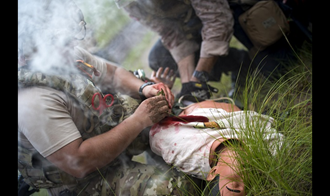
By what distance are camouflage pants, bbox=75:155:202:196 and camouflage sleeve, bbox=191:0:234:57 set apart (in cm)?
55

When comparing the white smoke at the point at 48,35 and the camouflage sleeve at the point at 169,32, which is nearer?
the white smoke at the point at 48,35

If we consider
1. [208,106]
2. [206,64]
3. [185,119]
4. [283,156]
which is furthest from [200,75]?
[283,156]

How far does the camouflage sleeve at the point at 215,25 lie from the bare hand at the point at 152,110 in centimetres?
37

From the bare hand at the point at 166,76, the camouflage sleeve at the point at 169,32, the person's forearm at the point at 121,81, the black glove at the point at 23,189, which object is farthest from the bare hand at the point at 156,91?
the black glove at the point at 23,189

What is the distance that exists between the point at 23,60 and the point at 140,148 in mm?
440

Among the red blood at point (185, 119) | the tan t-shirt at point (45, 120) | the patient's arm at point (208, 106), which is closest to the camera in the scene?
the tan t-shirt at point (45, 120)

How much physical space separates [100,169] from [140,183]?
0.13 m

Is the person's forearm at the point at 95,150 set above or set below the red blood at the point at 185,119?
above

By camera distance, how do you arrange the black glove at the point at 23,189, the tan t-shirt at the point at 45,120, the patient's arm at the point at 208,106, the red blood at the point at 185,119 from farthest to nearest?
the patient's arm at the point at 208,106 → the red blood at the point at 185,119 → the black glove at the point at 23,189 → the tan t-shirt at the point at 45,120

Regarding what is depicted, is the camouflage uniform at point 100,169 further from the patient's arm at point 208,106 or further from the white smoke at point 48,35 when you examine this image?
the patient's arm at point 208,106

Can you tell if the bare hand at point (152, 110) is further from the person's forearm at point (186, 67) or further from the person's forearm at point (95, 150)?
the person's forearm at point (186, 67)

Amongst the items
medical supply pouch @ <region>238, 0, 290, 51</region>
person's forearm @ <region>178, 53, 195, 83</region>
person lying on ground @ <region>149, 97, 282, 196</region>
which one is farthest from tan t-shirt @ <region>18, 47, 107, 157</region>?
medical supply pouch @ <region>238, 0, 290, 51</region>

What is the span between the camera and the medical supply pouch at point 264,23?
122 centimetres

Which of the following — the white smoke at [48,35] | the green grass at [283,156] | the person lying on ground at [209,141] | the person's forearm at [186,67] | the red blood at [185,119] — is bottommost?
the green grass at [283,156]
